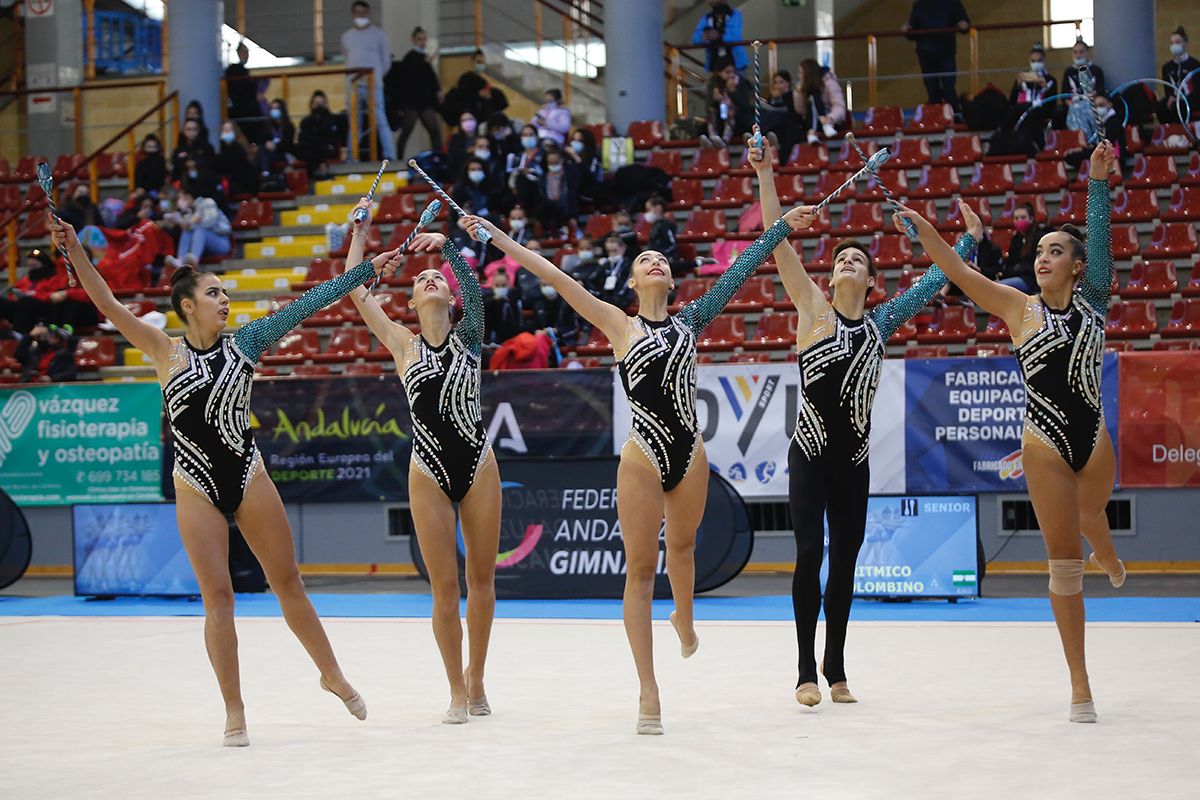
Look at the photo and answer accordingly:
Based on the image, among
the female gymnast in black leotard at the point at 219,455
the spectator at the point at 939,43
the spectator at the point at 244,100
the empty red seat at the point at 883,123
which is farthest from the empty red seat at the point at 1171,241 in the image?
the spectator at the point at 244,100

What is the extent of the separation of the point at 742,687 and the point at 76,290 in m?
11.5

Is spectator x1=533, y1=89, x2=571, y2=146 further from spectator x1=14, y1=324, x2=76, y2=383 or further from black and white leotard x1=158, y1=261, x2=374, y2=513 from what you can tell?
black and white leotard x1=158, y1=261, x2=374, y2=513

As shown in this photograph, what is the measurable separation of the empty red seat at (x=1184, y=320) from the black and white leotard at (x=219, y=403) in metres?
9.32

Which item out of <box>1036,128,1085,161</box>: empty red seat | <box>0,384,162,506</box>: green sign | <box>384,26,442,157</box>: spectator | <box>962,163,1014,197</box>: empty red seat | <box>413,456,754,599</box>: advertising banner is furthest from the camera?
<box>384,26,442,157</box>: spectator

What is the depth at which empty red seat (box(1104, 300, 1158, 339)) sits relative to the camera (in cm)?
1294

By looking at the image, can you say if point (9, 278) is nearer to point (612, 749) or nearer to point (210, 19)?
point (210, 19)

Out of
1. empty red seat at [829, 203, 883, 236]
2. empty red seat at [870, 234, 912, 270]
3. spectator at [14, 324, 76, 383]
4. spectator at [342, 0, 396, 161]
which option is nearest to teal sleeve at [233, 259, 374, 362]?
empty red seat at [870, 234, 912, 270]

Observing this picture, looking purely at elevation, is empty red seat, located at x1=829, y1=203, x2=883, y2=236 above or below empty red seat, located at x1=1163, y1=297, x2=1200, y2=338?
above

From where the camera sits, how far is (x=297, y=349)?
1513 centimetres

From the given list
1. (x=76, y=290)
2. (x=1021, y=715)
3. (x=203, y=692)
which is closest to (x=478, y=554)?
(x=203, y=692)

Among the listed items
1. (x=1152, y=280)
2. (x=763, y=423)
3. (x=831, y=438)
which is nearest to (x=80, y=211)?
(x=763, y=423)

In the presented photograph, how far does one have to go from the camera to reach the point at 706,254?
1532cm

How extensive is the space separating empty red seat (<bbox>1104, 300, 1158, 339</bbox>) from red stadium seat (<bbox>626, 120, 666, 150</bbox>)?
19.4 feet

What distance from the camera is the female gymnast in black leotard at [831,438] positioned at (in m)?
6.16
